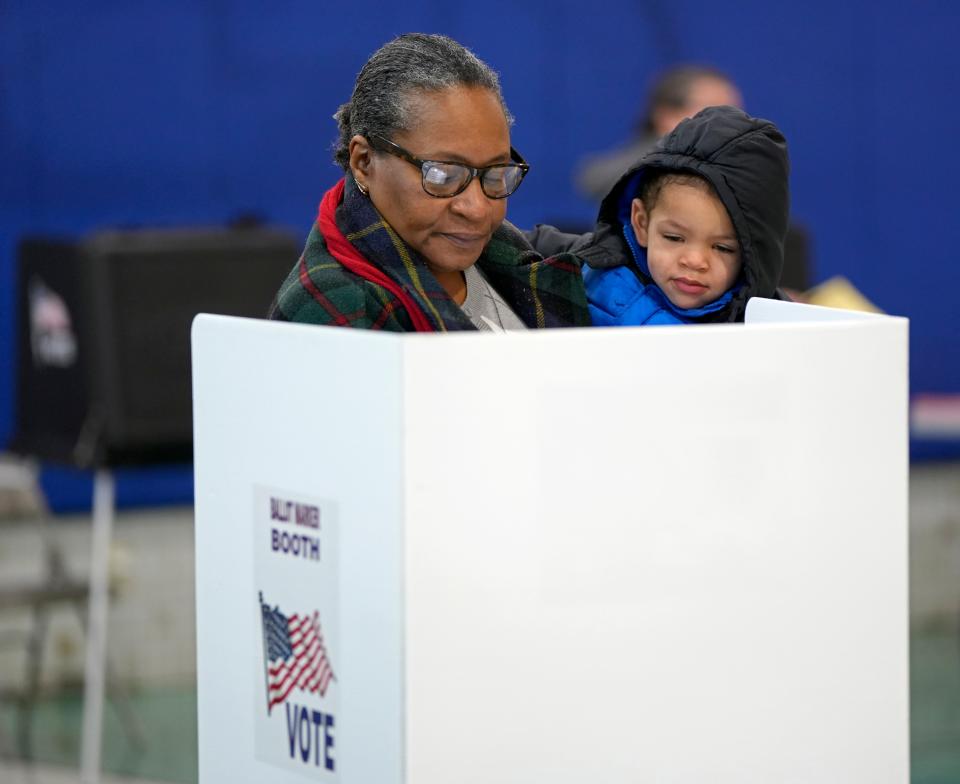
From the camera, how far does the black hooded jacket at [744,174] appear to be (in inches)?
75.2

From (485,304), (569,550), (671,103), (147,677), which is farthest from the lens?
(147,677)

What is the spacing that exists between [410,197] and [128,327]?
2.50 m

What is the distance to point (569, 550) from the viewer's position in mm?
1476

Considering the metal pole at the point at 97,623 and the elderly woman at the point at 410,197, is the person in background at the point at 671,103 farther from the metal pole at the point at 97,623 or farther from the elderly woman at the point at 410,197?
the elderly woman at the point at 410,197

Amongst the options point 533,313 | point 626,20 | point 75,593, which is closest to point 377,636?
point 533,313

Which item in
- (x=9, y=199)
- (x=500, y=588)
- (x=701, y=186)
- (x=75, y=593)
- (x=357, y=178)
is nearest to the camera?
(x=500, y=588)

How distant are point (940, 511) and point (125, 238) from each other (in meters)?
3.06

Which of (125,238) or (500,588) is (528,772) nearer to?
(500,588)

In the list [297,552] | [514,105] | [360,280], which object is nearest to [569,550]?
[297,552]

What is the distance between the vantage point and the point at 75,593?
4367mm

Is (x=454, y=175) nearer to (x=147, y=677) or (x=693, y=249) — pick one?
(x=693, y=249)

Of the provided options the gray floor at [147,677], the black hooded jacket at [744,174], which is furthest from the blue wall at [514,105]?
the black hooded jacket at [744,174]

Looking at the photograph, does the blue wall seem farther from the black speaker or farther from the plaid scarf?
the plaid scarf

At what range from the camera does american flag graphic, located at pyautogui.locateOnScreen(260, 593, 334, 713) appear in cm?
156
